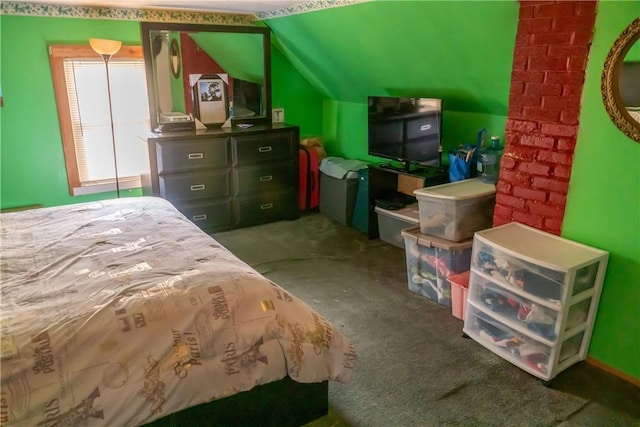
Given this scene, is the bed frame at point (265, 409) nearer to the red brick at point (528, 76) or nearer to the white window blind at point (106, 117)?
the red brick at point (528, 76)

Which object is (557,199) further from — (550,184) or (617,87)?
(617,87)

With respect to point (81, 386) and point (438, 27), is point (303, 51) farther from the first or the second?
point (81, 386)

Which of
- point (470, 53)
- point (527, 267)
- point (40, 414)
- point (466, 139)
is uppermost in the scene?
point (470, 53)

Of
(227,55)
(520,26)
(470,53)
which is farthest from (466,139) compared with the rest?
(227,55)

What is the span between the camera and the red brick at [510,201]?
253 centimetres

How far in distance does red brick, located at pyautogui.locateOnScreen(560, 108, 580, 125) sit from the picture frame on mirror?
2.96 meters

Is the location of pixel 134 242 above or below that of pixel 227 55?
below

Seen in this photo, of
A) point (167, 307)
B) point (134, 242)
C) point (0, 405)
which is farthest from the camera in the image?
point (134, 242)

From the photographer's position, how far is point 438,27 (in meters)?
2.85

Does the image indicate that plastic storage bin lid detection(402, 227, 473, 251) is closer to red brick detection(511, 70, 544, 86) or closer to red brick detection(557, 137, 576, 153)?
red brick detection(557, 137, 576, 153)

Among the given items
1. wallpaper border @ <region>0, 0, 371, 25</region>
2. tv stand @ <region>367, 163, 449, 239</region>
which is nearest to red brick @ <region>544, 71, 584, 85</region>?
wallpaper border @ <region>0, 0, 371, 25</region>

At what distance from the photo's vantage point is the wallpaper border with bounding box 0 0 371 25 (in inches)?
136

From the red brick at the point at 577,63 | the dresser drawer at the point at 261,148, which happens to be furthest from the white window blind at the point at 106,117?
the red brick at the point at 577,63

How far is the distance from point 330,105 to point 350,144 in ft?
1.71
